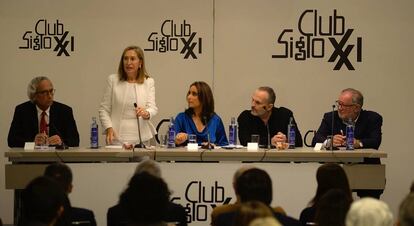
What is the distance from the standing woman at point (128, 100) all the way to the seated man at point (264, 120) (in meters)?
0.87

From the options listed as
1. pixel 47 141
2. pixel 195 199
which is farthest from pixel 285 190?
pixel 47 141

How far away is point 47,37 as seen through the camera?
9.56 m

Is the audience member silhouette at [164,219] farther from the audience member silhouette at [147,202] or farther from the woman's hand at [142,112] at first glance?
the woman's hand at [142,112]

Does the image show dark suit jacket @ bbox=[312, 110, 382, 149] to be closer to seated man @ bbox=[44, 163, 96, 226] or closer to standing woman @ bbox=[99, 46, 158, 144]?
standing woman @ bbox=[99, 46, 158, 144]

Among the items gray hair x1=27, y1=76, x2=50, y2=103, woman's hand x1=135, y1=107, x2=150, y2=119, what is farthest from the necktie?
woman's hand x1=135, y1=107, x2=150, y2=119

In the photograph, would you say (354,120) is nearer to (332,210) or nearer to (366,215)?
(332,210)

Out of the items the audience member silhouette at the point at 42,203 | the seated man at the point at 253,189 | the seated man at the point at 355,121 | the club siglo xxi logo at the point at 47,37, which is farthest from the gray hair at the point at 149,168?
the club siglo xxi logo at the point at 47,37

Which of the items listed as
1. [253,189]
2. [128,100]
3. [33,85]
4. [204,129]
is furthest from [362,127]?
[253,189]

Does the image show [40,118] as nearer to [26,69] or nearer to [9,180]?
[9,180]

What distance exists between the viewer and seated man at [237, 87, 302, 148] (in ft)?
27.2

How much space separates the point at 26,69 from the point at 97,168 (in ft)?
8.38

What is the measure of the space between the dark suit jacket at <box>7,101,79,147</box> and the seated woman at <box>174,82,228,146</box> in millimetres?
996

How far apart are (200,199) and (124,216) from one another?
2389 mm

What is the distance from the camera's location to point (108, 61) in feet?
31.5
